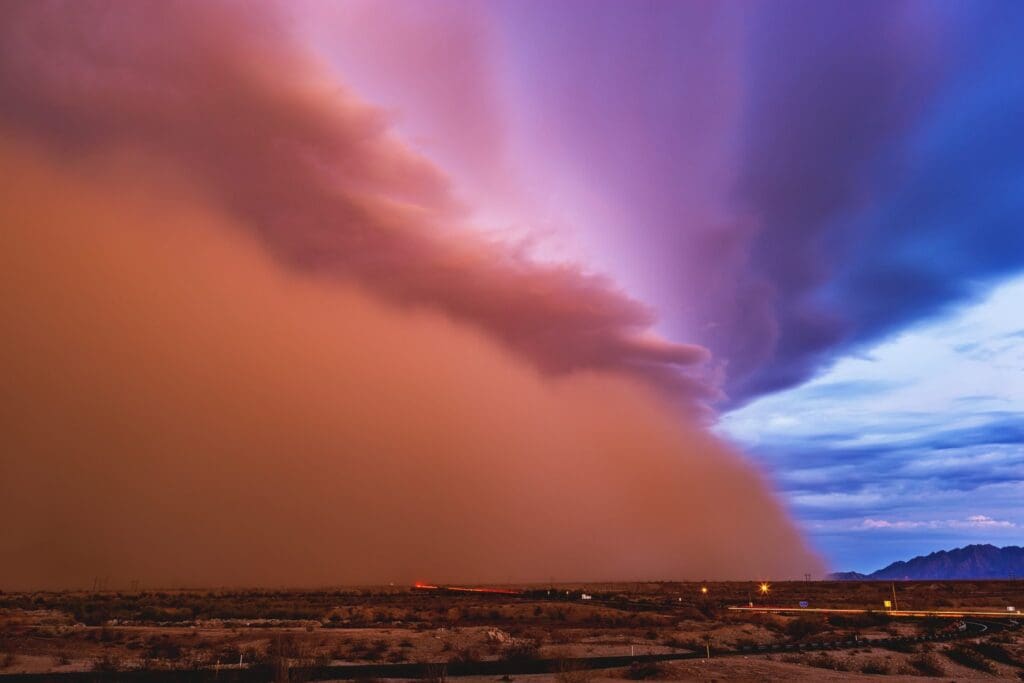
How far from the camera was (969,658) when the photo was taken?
3772cm

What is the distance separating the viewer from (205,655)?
120ft

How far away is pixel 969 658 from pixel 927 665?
4005 millimetres

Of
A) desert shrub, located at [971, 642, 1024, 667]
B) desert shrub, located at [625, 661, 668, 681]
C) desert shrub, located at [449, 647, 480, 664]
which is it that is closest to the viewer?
desert shrub, located at [625, 661, 668, 681]

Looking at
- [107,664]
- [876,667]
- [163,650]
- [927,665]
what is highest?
[927,665]

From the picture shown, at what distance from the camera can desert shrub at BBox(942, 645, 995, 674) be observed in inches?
1410

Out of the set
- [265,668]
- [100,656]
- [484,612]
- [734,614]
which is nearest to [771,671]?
[265,668]

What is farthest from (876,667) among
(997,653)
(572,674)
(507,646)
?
(507,646)

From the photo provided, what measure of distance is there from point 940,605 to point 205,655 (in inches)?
3312

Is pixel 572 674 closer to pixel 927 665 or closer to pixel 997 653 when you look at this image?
pixel 927 665

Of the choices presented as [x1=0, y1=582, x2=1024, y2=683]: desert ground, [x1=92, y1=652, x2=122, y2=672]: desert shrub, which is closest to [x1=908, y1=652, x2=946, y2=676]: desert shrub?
[x1=0, y1=582, x2=1024, y2=683]: desert ground

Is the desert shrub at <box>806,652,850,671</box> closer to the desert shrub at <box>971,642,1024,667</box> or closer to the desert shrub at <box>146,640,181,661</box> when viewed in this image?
the desert shrub at <box>971,642,1024,667</box>

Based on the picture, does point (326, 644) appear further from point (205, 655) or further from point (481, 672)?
point (481, 672)

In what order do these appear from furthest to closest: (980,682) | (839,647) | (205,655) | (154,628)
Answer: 1. (154,628)
2. (839,647)
3. (205,655)
4. (980,682)

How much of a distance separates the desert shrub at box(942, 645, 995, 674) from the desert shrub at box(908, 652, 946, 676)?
51.0 inches
